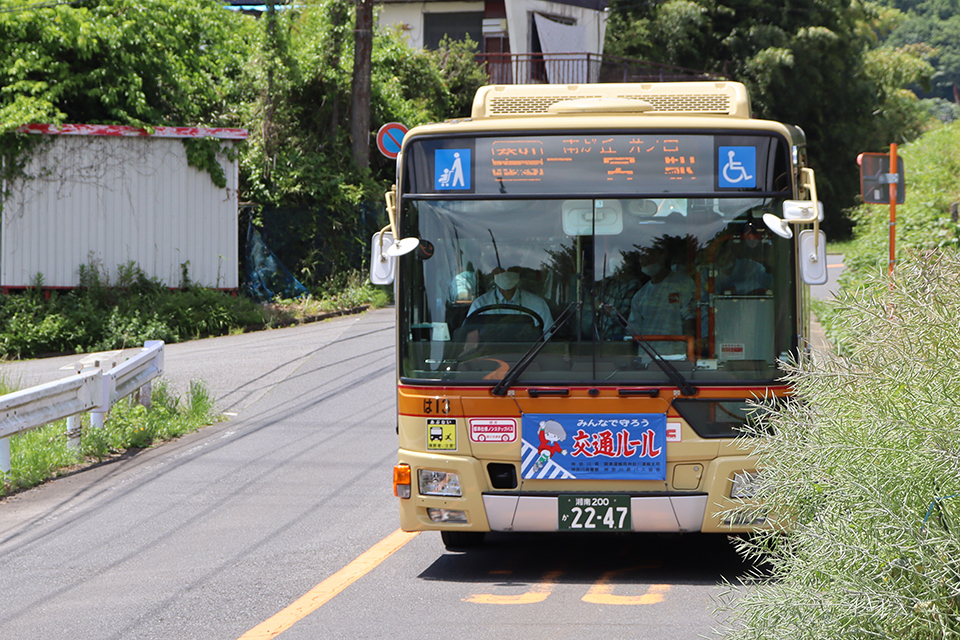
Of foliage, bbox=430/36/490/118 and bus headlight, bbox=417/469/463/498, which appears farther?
foliage, bbox=430/36/490/118

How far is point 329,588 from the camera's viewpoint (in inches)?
240

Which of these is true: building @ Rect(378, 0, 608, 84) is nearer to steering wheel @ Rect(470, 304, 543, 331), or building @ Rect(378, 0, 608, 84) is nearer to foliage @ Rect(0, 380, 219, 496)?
foliage @ Rect(0, 380, 219, 496)

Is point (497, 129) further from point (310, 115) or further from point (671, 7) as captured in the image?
point (671, 7)

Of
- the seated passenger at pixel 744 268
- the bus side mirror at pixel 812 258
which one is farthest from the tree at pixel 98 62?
the bus side mirror at pixel 812 258

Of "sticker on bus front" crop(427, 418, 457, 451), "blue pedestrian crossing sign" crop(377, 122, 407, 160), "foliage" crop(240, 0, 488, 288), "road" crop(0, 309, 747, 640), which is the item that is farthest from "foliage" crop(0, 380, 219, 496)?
"foliage" crop(240, 0, 488, 288)

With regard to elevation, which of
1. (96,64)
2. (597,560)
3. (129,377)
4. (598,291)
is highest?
(96,64)

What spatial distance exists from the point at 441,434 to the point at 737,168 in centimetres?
238

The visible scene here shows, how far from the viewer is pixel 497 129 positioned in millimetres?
6508

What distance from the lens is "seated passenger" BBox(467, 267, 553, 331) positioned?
20.7 ft

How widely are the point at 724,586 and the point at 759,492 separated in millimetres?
2387

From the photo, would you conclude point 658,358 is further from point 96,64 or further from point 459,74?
point 459,74

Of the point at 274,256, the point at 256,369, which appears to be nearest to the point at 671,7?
the point at 274,256

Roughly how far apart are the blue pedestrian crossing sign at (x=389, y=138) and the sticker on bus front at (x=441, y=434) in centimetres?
1036

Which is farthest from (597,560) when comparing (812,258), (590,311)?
(812,258)
